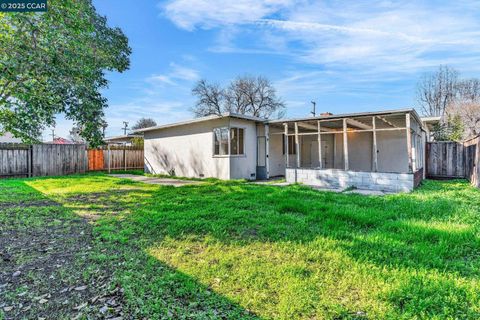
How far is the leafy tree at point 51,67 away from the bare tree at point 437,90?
98.7ft

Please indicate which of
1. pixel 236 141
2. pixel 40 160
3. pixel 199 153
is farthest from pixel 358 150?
pixel 40 160

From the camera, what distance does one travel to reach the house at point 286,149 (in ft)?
30.8

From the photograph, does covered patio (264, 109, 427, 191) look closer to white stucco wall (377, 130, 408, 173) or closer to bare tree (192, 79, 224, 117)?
white stucco wall (377, 130, 408, 173)

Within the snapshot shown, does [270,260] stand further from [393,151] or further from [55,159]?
[55,159]

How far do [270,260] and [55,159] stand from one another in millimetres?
15521

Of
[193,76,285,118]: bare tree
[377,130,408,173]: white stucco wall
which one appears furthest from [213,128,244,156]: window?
[193,76,285,118]: bare tree

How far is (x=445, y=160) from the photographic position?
11.6m

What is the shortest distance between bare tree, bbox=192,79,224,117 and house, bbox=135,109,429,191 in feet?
57.8

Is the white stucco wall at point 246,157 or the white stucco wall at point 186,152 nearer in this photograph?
the white stucco wall at point 246,157

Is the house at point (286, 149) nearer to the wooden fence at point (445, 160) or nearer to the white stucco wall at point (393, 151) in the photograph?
the white stucco wall at point (393, 151)

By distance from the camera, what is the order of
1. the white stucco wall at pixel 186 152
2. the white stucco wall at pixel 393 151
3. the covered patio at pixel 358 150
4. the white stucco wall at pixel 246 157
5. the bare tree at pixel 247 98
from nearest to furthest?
1. the covered patio at pixel 358 150
2. the white stucco wall at pixel 246 157
3. the white stucco wall at pixel 393 151
4. the white stucco wall at pixel 186 152
5. the bare tree at pixel 247 98

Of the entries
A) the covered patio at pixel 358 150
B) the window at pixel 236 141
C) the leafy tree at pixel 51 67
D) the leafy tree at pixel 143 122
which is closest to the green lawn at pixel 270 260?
the leafy tree at pixel 51 67

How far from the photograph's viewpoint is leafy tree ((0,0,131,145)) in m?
5.51

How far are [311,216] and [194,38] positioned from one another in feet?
33.7
